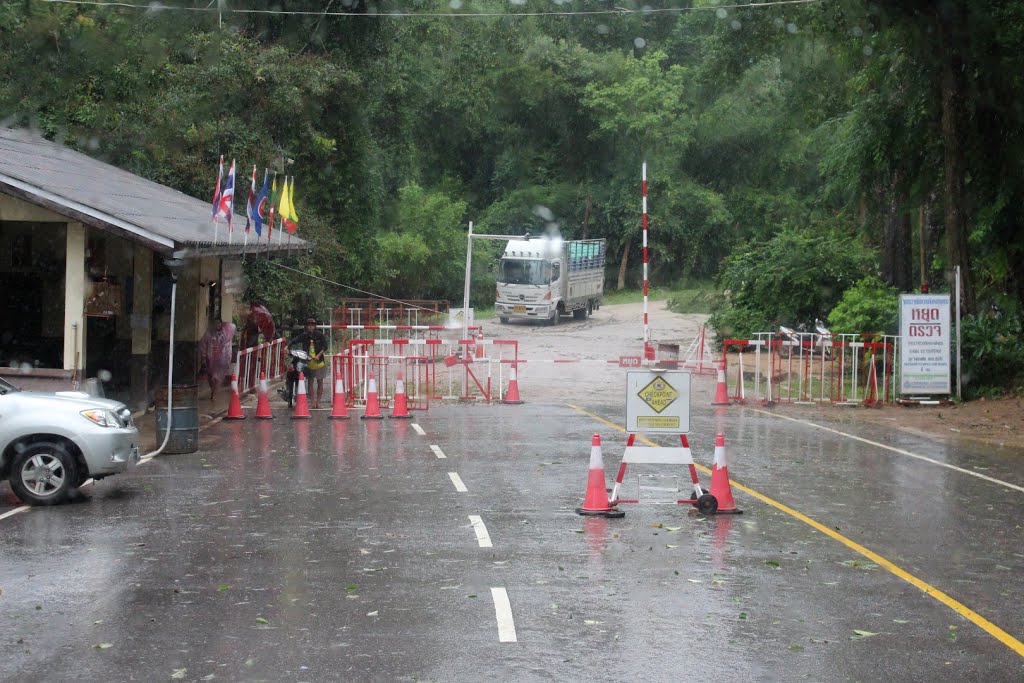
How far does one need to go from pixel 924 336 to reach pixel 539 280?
27170mm

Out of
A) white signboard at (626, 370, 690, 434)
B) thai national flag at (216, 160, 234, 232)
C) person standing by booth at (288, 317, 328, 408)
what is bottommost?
white signboard at (626, 370, 690, 434)

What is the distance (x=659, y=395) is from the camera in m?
12.8

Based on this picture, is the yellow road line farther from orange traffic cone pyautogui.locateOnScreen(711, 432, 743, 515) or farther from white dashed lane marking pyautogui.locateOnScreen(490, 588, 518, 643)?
white dashed lane marking pyautogui.locateOnScreen(490, 588, 518, 643)

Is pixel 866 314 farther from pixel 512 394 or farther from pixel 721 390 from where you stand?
pixel 512 394

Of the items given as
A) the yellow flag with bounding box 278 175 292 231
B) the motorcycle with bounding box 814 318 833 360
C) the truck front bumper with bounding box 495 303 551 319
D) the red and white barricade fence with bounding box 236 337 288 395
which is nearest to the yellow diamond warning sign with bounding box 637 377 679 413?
the motorcycle with bounding box 814 318 833 360

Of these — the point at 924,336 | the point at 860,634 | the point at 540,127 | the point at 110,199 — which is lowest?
the point at 860,634

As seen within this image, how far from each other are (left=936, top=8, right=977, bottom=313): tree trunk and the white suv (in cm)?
1992

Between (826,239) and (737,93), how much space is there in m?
32.3

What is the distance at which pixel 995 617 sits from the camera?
28.3ft

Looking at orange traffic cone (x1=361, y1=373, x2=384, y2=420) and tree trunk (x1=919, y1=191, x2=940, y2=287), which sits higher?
tree trunk (x1=919, y1=191, x2=940, y2=287)

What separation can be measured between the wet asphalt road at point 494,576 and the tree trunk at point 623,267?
46.5 metres

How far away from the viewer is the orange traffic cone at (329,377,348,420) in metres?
22.2

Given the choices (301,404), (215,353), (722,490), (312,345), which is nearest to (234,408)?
(301,404)

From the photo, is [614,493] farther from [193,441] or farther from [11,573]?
[193,441]
